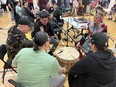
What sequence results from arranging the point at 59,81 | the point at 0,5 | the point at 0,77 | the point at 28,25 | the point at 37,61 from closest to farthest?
the point at 37,61
the point at 59,81
the point at 28,25
the point at 0,77
the point at 0,5

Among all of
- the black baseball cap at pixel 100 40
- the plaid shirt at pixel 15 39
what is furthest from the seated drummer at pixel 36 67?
the plaid shirt at pixel 15 39

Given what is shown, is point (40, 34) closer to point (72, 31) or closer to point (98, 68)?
point (98, 68)

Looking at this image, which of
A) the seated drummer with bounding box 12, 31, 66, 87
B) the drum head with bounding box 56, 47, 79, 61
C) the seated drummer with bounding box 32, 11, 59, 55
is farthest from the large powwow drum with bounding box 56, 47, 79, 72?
the seated drummer with bounding box 12, 31, 66, 87

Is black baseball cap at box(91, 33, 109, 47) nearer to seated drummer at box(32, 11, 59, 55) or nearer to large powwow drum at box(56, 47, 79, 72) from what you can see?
large powwow drum at box(56, 47, 79, 72)

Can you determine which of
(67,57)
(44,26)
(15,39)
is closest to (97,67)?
(15,39)

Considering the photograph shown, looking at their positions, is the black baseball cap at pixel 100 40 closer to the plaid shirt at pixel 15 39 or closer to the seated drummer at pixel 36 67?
the seated drummer at pixel 36 67

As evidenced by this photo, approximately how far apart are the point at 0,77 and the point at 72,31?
4.32 m

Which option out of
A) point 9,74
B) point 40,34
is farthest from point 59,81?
point 9,74

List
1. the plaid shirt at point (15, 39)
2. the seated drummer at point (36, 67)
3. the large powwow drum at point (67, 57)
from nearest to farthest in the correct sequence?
the seated drummer at point (36, 67)
the plaid shirt at point (15, 39)
the large powwow drum at point (67, 57)

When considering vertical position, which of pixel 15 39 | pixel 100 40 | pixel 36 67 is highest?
pixel 100 40

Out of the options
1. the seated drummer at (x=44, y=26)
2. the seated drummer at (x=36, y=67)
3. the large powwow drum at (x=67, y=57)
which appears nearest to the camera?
the seated drummer at (x=36, y=67)

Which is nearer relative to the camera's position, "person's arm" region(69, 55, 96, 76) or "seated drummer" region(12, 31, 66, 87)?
"person's arm" region(69, 55, 96, 76)

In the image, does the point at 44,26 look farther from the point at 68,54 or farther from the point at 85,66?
the point at 85,66

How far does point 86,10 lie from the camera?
1205cm
